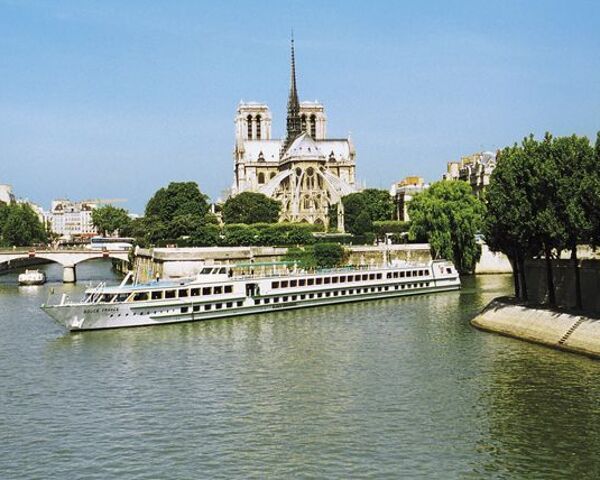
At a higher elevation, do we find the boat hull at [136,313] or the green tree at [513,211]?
the green tree at [513,211]

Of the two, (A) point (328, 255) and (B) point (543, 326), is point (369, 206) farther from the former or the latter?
(B) point (543, 326)

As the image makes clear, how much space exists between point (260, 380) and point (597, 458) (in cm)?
1272

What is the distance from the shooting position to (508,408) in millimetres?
26656

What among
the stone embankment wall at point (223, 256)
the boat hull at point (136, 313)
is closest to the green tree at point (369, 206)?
the stone embankment wall at point (223, 256)

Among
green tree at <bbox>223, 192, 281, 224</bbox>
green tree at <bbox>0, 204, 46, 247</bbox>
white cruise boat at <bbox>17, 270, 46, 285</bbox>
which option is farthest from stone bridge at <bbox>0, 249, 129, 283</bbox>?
green tree at <bbox>0, 204, 46, 247</bbox>

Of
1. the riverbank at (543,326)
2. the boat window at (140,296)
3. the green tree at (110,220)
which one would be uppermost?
the green tree at (110,220)

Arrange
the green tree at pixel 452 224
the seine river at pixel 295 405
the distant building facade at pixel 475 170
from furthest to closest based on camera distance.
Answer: the distant building facade at pixel 475 170 < the green tree at pixel 452 224 < the seine river at pixel 295 405

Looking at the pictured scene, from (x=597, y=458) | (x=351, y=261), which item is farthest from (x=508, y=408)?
(x=351, y=261)

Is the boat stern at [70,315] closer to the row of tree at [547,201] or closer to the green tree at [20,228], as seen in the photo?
the row of tree at [547,201]

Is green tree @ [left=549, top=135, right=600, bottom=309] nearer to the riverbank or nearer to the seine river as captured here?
the riverbank

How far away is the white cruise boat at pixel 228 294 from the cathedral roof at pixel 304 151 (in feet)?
216

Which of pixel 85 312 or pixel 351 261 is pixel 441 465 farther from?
pixel 351 261

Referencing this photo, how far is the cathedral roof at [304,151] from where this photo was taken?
125562 mm

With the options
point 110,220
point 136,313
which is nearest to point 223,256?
point 136,313
